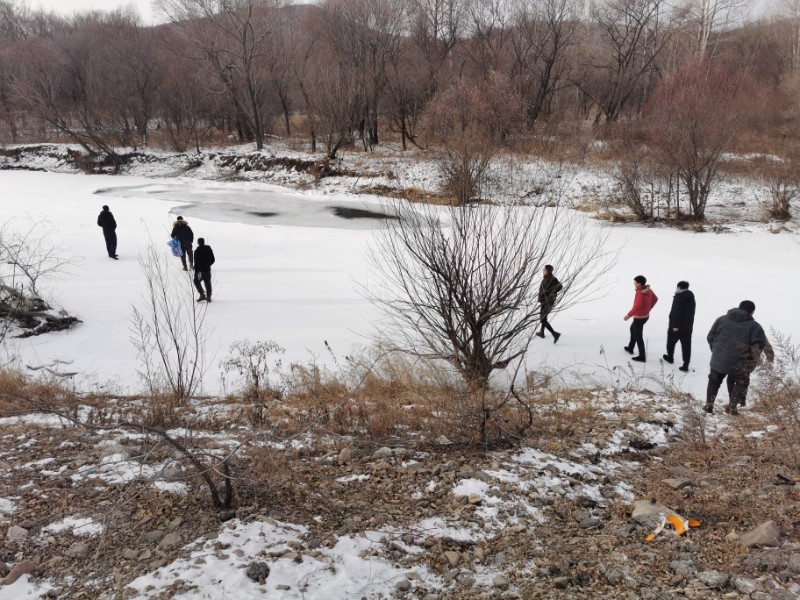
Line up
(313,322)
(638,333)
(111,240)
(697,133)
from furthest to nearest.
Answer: (697,133), (111,240), (313,322), (638,333)

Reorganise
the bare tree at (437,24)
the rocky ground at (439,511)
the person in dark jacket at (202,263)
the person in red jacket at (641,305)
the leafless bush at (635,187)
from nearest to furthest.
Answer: the rocky ground at (439,511) → the person in red jacket at (641,305) → the person in dark jacket at (202,263) → the leafless bush at (635,187) → the bare tree at (437,24)

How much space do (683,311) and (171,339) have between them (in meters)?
8.17

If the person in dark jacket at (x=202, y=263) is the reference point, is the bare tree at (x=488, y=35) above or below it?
above

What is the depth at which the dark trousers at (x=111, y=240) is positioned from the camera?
12.3 meters

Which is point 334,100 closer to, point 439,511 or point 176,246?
point 176,246

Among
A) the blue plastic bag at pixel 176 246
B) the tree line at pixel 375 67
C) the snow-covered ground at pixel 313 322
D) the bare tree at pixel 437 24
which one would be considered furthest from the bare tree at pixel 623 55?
the blue plastic bag at pixel 176 246

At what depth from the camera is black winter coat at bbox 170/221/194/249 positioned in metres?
11.0

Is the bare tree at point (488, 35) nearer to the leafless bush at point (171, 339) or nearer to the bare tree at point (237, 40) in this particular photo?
the bare tree at point (237, 40)

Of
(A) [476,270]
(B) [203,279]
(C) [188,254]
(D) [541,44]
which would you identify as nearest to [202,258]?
(B) [203,279]

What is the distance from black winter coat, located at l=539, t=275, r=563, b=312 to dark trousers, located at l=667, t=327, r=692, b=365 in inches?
77.4

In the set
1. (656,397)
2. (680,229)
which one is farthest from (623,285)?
(680,229)

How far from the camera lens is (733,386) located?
6051 mm

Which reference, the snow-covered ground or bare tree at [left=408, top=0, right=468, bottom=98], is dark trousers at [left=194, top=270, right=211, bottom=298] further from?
bare tree at [left=408, top=0, right=468, bottom=98]

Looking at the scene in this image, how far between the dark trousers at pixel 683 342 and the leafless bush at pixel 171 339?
6.71 m
